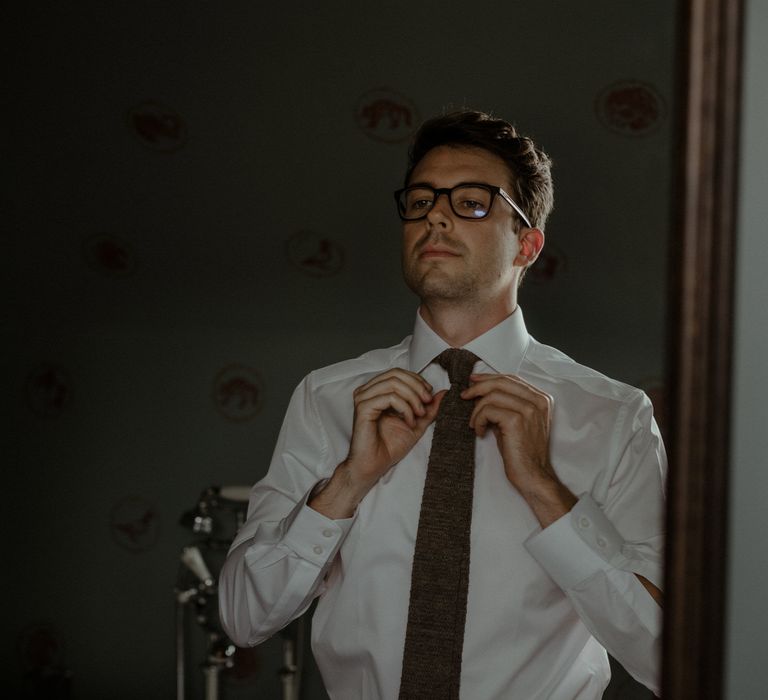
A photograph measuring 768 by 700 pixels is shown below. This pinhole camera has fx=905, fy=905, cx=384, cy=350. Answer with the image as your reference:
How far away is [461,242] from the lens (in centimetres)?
82

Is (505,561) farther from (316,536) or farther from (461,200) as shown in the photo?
(461,200)

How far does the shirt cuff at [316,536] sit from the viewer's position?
2.58 feet

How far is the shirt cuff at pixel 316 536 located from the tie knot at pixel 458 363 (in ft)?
0.51

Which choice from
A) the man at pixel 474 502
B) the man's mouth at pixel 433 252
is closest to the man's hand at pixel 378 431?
the man at pixel 474 502

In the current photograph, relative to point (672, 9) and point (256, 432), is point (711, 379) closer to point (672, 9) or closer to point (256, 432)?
point (672, 9)

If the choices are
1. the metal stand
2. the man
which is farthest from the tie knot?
the metal stand

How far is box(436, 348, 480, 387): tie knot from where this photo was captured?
0.81 m

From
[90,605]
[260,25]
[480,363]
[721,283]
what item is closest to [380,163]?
[260,25]

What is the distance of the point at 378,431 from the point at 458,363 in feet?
0.32

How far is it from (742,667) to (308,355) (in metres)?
0.66

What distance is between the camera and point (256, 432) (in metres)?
1.05

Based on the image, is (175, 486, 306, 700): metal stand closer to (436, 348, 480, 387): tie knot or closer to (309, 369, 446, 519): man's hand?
(309, 369, 446, 519): man's hand

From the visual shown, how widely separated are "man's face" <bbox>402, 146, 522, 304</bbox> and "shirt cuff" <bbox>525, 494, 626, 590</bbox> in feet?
0.74

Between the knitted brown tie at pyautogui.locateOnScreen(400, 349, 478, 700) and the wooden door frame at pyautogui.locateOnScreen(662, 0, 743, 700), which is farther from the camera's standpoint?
the knitted brown tie at pyautogui.locateOnScreen(400, 349, 478, 700)
